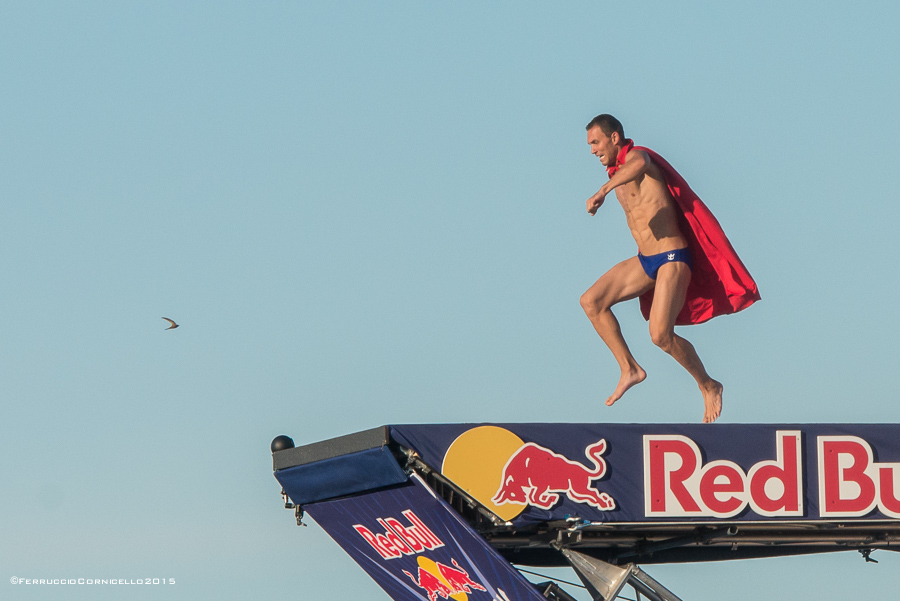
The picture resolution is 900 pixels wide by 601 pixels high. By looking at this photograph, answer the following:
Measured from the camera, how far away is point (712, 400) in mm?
18188

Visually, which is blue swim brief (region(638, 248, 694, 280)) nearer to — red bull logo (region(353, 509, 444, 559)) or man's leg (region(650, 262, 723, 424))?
man's leg (region(650, 262, 723, 424))

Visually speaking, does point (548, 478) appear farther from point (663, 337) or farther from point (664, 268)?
point (664, 268)

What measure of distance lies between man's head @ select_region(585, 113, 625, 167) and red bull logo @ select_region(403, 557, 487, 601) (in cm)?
510

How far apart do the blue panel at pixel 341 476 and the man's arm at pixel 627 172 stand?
3535 millimetres

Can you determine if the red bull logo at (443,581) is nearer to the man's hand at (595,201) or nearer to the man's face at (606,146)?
the man's hand at (595,201)

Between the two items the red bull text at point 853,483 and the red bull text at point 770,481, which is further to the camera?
the red bull text at point 853,483

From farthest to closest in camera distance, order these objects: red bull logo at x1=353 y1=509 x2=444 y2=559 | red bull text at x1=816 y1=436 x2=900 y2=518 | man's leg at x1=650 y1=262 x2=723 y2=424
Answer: man's leg at x1=650 y1=262 x2=723 y2=424 < red bull logo at x1=353 y1=509 x2=444 y2=559 < red bull text at x1=816 y1=436 x2=900 y2=518

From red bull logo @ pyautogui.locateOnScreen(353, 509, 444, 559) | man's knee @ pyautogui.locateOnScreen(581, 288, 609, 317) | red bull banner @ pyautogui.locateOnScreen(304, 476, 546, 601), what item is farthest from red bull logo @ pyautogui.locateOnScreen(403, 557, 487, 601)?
man's knee @ pyautogui.locateOnScreen(581, 288, 609, 317)

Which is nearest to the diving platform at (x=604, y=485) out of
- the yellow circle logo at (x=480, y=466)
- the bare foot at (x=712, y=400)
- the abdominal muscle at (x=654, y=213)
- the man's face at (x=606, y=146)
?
the yellow circle logo at (x=480, y=466)

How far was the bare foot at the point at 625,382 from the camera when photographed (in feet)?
59.7

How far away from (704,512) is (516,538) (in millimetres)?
2358

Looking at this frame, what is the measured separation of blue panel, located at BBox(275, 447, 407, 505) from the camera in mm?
15977

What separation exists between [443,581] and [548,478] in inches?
92.6

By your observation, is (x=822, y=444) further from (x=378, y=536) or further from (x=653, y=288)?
(x=378, y=536)
